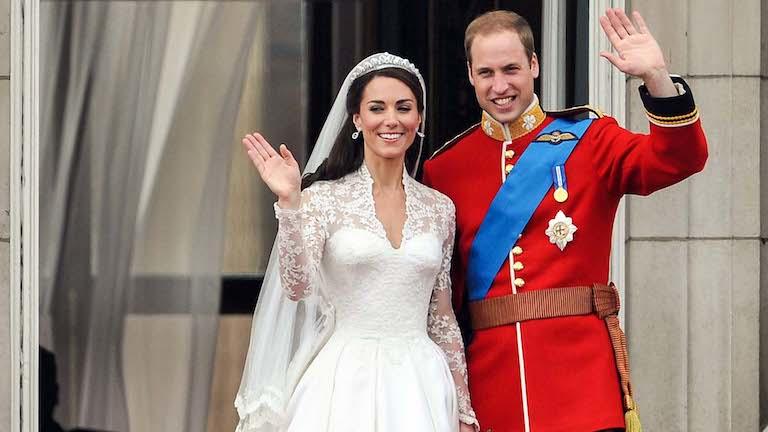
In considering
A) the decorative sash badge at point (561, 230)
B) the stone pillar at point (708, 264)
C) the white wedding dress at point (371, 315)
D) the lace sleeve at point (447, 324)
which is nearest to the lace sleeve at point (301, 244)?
the white wedding dress at point (371, 315)

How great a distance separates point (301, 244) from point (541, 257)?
2.24ft

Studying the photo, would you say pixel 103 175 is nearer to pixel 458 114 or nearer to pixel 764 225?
pixel 458 114

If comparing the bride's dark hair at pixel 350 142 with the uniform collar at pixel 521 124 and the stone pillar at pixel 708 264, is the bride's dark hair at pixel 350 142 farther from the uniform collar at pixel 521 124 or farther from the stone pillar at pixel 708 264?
the stone pillar at pixel 708 264

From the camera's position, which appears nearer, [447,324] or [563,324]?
[563,324]

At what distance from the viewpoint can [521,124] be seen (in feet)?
16.6

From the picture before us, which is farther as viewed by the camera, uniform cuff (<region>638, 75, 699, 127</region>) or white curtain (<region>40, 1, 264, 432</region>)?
white curtain (<region>40, 1, 264, 432</region>)

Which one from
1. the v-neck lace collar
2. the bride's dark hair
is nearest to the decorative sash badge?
the v-neck lace collar

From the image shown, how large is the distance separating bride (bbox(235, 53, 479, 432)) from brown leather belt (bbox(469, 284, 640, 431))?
0.20 metres

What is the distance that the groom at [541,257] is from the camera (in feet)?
15.9

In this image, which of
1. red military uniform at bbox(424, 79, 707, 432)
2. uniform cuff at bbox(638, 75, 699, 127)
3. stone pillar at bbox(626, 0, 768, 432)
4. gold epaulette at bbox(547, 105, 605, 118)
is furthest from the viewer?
stone pillar at bbox(626, 0, 768, 432)

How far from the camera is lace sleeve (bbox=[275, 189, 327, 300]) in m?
4.75

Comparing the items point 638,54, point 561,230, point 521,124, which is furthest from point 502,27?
point 561,230

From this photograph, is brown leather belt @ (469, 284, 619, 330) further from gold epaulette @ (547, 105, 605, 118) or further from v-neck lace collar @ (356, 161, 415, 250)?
gold epaulette @ (547, 105, 605, 118)

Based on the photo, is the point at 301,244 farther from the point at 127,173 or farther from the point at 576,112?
the point at 127,173
